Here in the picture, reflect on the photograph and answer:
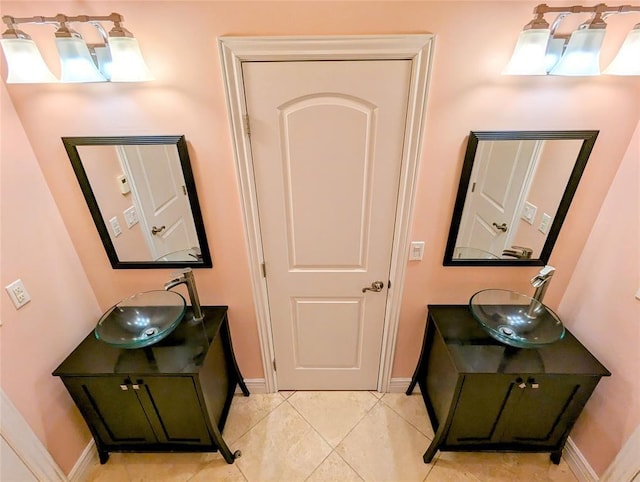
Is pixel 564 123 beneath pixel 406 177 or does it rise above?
above

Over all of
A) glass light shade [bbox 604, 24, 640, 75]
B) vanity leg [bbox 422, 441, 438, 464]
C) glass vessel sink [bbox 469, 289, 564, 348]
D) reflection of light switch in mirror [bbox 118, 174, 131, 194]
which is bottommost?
vanity leg [bbox 422, 441, 438, 464]

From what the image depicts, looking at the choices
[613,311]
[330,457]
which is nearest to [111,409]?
[330,457]

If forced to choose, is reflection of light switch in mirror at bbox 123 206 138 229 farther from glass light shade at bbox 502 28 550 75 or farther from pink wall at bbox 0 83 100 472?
glass light shade at bbox 502 28 550 75

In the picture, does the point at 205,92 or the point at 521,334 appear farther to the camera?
the point at 521,334

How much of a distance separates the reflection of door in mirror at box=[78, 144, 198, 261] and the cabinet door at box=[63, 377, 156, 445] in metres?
0.65

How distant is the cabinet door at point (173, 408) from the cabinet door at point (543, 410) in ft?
5.39

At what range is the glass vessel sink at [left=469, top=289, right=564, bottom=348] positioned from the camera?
5.63ft

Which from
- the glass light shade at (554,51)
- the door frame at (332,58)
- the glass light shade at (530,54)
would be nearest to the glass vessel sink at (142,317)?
the door frame at (332,58)

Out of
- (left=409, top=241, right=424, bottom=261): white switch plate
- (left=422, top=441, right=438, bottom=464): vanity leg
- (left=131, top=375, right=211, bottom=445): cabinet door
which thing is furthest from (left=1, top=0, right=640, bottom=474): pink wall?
(left=422, top=441, right=438, bottom=464): vanity leg

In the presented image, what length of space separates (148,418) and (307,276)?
45.1 inches

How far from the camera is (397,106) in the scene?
4.72 feet

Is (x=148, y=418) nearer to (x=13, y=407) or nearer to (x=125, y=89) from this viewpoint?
(x=13, y=407)

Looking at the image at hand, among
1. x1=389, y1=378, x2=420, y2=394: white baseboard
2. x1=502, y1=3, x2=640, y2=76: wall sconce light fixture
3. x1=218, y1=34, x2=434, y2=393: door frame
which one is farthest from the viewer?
x1=389, y1=378, x2=420, y2=394: white baseboard

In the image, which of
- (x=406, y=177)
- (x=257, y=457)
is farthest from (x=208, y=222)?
(x=257, y=457)
